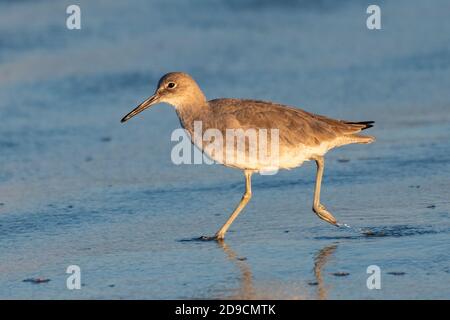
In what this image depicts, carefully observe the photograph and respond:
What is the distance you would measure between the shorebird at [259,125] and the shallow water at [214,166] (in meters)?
0.38

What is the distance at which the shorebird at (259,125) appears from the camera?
24.6 ft

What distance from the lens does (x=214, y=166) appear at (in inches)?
368

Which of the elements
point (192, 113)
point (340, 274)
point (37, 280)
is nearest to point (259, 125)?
point (192, 113)

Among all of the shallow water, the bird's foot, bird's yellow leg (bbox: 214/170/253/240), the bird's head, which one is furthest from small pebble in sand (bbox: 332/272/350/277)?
the bird's head

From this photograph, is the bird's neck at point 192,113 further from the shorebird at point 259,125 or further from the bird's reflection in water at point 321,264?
the bird's reflection in water at point 321,264

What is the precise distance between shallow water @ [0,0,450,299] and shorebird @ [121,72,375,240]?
38cm

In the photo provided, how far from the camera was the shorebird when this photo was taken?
24.6 feet

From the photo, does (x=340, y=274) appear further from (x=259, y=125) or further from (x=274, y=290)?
(x=259, y=125)

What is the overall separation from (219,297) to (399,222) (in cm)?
197

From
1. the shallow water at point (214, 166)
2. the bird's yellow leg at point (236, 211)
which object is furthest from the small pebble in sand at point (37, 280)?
the bird's yellow leg at point (236, 211)

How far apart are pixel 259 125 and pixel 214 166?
5.97 feet

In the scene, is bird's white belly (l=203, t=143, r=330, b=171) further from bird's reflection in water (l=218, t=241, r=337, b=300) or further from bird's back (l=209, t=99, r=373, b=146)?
bird's reflection in water (l=218, t=241, r=337, b=300)
